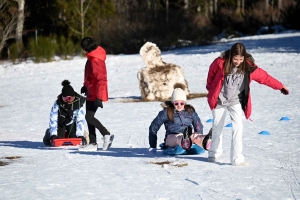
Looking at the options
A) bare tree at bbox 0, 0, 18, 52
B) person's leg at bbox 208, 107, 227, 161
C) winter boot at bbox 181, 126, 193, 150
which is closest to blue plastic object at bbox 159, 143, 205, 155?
winter boot at bbox 181, 126, 193, 150

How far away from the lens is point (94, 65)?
28.1 ft

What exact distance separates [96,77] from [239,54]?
7.51ft

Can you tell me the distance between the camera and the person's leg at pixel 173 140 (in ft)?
25.9

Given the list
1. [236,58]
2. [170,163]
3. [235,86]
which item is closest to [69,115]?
[170,163]

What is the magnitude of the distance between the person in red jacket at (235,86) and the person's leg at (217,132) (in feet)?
0.04

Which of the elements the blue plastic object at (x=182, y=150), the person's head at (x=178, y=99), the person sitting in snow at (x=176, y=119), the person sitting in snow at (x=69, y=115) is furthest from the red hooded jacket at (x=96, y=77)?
the blue plastic object at (x=182, y=150)

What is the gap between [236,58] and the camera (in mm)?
6969

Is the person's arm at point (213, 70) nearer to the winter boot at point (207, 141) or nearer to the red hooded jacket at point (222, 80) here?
the red hooded jacket at point (222, 80)

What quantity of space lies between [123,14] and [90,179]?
28010 millimetres

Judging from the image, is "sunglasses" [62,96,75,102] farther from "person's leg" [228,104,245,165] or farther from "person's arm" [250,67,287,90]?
"person's arm" [250,67,287,90]

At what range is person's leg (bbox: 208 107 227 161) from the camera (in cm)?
726

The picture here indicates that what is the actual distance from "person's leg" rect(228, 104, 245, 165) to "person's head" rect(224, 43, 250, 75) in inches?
16.4

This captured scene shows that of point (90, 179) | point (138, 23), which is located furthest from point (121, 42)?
point (90, 179)

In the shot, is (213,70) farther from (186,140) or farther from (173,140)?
(173,140)
